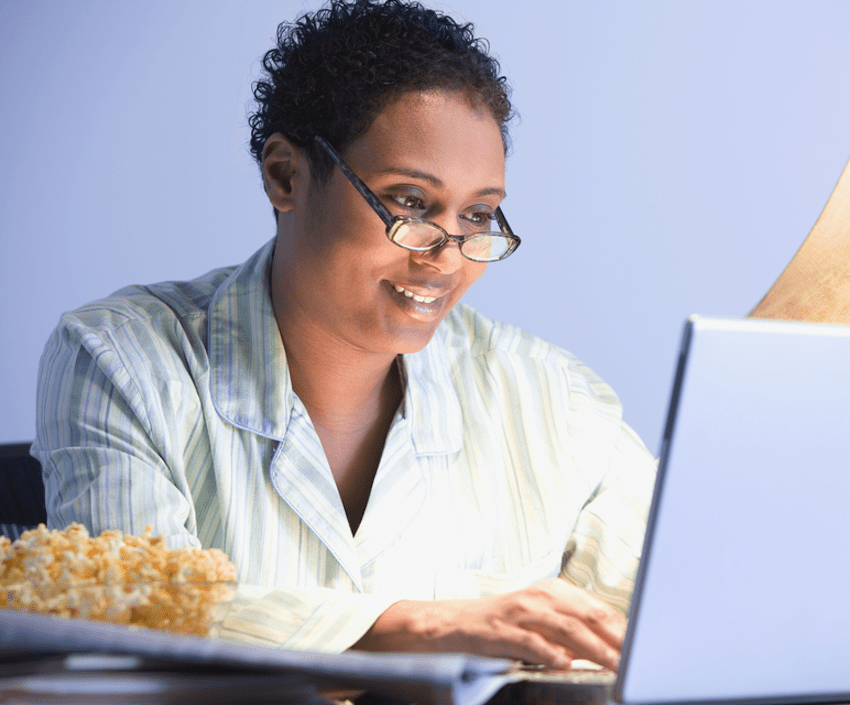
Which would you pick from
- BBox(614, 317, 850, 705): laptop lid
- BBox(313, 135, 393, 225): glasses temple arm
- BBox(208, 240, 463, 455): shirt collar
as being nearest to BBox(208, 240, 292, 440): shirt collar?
BBox(208, 240, 463, 455): shirt collar

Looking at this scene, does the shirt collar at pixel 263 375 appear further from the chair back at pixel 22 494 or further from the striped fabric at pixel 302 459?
the chair back at pixel 22 494

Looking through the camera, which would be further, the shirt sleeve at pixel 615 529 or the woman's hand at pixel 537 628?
the shirt sleeve at pixel 615 529

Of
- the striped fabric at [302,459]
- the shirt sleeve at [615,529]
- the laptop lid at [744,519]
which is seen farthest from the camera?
the shirt sleeve at [615,529]

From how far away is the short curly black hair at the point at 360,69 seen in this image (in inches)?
52.5

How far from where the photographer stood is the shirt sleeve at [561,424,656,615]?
1.35 metres

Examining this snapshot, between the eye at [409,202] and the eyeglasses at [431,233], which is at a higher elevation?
the eye at [409,202]

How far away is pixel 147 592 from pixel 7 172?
2.44 metres

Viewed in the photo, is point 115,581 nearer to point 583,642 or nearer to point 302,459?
A: point 583,642

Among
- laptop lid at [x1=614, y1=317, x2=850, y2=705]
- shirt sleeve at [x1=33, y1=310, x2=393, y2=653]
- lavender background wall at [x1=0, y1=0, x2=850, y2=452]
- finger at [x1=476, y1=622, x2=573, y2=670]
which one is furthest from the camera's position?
lavender background wall at [x1=0, y1=0, x2=850, y2=452]

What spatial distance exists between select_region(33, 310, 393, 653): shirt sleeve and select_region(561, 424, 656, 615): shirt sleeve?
563 mm

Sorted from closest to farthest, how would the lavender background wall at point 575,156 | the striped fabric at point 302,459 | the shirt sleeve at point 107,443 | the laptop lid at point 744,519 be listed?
the laptop lid at point 744,519
the shirt sleeve at point 107,443
the striped fabric at point 302,459
the lavender background wall at point 575,156

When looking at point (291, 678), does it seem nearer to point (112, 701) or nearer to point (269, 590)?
point (112, 701)

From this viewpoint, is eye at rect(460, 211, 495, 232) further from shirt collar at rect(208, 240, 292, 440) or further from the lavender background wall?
the lavender background wall

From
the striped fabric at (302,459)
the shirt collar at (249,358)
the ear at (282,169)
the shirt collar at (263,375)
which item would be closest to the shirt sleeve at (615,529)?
the striped fabric at (302,459)
